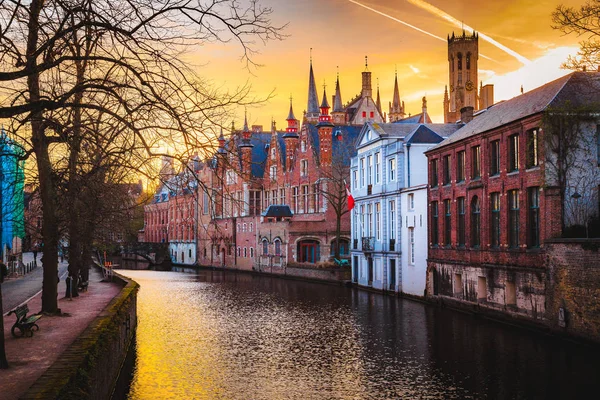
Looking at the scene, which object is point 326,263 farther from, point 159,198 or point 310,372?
point 159,198

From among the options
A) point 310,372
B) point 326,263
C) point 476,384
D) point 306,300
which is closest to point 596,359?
point 476,384

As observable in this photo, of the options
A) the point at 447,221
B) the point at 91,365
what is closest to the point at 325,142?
the point at 447,221

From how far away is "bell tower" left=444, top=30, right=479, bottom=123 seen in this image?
112m

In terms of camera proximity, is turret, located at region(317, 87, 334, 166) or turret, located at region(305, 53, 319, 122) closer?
turret, located at region(317, 87, 334, 166)

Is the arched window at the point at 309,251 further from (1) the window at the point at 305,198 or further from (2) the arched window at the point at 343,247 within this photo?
(1) the window at the point at 305,198

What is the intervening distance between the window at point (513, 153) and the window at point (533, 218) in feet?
5.29

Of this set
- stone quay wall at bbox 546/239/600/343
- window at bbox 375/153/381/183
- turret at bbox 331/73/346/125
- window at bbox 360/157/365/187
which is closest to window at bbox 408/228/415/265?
window at bbox 375/153/381/183

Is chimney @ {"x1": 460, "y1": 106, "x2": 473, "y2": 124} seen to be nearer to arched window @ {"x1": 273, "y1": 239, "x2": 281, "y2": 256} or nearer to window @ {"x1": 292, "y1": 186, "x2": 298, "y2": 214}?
arched window @ {"x1": 273, "y1": 239, "x2": 281, "y2": 256}

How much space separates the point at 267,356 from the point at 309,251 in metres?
38.8

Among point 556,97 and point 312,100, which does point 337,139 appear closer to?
point 312,100

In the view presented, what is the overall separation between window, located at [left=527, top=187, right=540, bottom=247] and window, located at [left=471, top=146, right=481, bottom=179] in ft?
16.4

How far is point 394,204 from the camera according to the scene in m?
41.4

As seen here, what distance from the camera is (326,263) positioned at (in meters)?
55.7

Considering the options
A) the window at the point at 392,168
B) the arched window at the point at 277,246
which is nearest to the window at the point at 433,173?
the window at the point at 392,168
